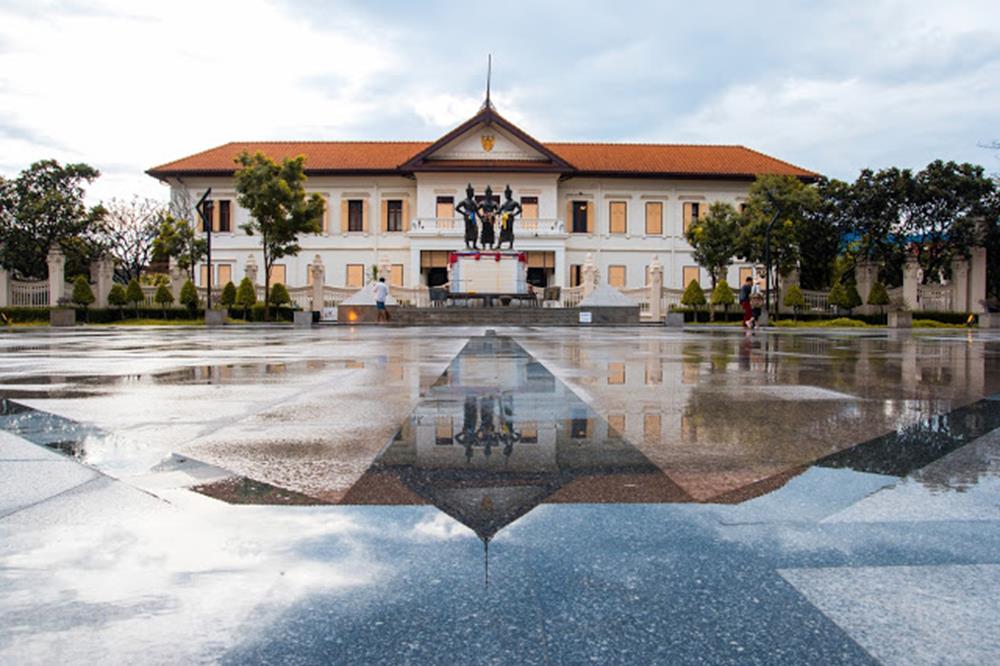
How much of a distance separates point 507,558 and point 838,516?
3.67 feet

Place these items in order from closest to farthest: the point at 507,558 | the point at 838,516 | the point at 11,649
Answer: the point at 11,649
the point at 507,558
the point at 838,516

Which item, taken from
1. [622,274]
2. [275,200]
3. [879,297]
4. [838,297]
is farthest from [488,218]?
[879,297]

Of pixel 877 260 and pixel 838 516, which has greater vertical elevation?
pixel 877 260

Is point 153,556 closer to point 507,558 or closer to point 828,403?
point 507,558

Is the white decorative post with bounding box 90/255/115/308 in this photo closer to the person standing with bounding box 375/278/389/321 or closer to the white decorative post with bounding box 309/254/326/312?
the white decorative post with bounding box 309/254/326/312

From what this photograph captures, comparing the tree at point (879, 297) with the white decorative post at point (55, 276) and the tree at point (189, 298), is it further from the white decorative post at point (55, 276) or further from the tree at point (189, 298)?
the white decorative post at point (55, 276)

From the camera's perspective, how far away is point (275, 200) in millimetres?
36719

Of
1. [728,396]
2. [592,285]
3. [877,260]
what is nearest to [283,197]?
[592,285]

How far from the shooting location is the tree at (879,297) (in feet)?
122

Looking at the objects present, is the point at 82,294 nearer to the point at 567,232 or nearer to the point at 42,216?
the point at 42,216

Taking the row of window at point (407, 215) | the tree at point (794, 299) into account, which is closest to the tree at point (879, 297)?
the tree at point (794, 299)

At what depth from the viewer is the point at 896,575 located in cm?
192

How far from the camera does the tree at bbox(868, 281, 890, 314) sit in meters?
37.2

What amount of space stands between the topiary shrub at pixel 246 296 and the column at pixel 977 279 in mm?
33850
